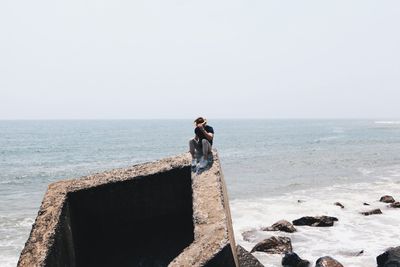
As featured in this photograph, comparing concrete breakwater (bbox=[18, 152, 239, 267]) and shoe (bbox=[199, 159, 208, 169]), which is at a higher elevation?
shoe (bbox=[199, 159, 208, 169])

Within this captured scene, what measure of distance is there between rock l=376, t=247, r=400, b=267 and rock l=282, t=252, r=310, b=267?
1830 millimetres

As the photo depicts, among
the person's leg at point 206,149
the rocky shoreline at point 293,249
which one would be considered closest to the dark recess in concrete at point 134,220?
the person's leg at point 206,149

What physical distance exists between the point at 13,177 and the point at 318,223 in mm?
30054

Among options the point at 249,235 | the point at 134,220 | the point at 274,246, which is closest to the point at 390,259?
the point at 274,246

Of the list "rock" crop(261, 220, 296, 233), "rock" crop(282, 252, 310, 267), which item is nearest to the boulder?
"rock" crop(282, 252, 310, 267)

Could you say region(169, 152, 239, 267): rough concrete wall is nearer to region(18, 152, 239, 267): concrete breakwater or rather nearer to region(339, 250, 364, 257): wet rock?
region(18, 152, 239, 267): concrete breakwater

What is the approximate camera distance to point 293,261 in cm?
1180

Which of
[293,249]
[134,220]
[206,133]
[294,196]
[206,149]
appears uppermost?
[206,133]

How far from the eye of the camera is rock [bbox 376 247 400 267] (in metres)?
10.4

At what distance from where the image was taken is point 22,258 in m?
5.19

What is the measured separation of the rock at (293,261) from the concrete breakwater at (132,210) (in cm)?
556

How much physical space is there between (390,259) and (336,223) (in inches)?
266

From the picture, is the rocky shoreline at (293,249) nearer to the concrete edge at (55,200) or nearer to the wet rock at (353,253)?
the wet rock at (353,253)

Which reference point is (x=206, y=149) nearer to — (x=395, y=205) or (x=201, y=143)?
(x=201, y=143)
